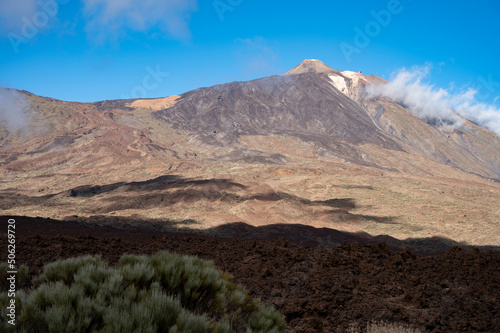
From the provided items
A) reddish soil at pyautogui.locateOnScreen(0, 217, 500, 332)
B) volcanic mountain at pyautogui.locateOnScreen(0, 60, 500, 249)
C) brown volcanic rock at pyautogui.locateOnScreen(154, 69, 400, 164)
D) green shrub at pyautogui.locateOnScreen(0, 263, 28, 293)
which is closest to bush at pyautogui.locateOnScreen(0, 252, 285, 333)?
green shrub at pyautogui.locateOnScreen(0, 263, 28, 293)

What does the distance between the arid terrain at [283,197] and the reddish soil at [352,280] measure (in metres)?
0.03

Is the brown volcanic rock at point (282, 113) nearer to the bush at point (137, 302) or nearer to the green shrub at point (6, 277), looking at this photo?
the bush at point (137, 302)

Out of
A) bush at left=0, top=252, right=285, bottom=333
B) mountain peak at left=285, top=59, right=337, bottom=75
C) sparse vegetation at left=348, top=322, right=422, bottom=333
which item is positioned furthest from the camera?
mountain peak at left=285, top=59, right=337, bottom=75

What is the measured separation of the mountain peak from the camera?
12636 centimetres

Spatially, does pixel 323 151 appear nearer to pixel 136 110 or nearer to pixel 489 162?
pixel 136 110

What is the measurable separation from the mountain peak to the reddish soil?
12550 cm

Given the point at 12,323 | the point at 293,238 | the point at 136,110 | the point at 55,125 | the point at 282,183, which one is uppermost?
the point at 136,110

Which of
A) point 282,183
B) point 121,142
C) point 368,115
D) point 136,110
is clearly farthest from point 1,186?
point 368,115

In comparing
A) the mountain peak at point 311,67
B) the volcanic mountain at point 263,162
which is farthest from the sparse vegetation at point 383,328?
the mountain peak at point 311,67

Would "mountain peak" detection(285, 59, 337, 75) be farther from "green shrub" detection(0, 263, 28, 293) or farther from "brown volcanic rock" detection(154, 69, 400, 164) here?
"green shrub" detection(0, 263, 28, 293)

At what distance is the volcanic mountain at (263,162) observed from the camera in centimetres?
2445

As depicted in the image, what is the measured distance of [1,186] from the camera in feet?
123

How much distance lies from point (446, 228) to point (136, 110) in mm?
83377

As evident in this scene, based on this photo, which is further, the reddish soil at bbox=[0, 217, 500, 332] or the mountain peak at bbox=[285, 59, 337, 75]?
the mountain peak at bbox=[285, 59, 337, 75]
